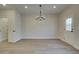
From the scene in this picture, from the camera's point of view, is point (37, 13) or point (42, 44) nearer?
point (37, 13)

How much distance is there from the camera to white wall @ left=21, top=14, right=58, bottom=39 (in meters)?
3.71

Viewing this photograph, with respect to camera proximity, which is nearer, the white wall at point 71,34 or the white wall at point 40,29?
the white wall at point 40,29

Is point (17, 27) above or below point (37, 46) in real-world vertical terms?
above

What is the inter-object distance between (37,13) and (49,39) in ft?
3.57

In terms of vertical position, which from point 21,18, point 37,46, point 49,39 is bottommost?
point 37,46

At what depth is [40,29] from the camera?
150 inches

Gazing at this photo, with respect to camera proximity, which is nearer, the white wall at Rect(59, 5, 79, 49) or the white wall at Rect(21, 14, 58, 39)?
the white wall at Rect(21, 14, 58, 39)

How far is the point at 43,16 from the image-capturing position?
134 inches

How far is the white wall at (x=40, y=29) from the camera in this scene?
12.2 ft

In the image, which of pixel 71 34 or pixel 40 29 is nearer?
pixel 40 29

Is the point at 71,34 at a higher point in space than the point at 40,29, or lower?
lower
